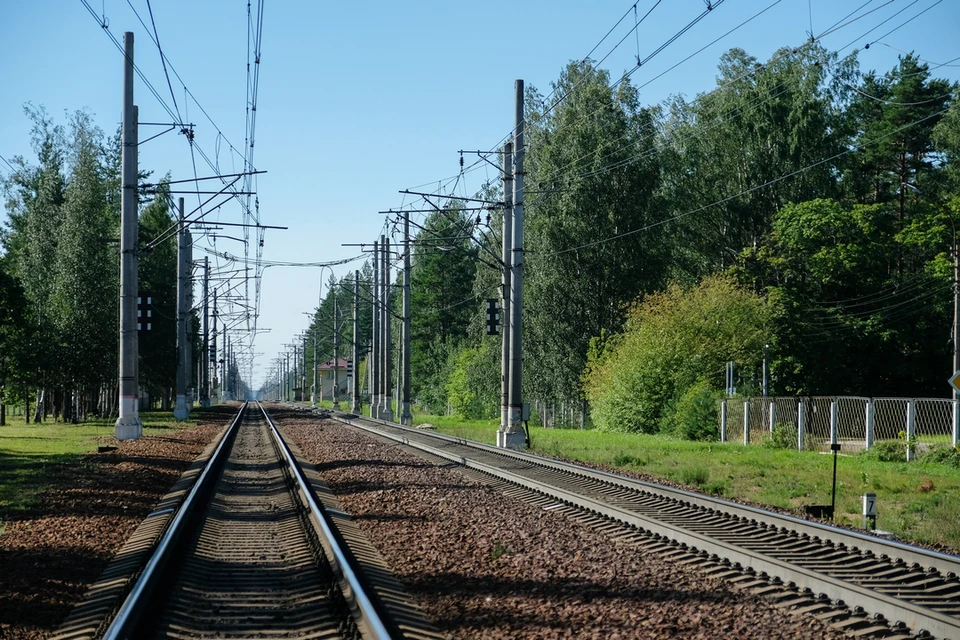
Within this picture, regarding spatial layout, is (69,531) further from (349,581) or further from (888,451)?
(888,451)

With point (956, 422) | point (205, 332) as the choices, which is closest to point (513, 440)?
point (956, 422)

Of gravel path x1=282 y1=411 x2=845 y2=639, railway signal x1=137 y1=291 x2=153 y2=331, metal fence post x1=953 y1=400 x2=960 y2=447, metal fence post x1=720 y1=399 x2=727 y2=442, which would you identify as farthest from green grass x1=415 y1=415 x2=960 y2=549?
railway signal x1=137 y1=291 x2=153 y2=331

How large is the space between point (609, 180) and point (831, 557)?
1693 inches

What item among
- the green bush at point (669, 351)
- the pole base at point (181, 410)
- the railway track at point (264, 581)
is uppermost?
the green bush at point (669, 351)

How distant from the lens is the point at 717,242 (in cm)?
5697

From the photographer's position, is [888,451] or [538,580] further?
[888,451]

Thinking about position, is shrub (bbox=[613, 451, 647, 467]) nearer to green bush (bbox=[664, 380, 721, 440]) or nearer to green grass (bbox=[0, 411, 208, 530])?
green bush (bbox=[664, 380, 721, 440])

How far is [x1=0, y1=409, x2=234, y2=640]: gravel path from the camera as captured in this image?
8.38 meters

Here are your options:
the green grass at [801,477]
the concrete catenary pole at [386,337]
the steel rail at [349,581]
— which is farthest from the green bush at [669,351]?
the steel rail at [349,581]

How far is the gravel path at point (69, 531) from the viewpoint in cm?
838

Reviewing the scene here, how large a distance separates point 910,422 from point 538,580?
19.8 meters

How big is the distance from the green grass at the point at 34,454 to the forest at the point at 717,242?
749 cm

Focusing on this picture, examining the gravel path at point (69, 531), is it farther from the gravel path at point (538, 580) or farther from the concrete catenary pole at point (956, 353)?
the concrete catenary pole at point (956, 353)

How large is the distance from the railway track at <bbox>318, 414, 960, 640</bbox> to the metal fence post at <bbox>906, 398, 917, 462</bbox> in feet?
38.1
